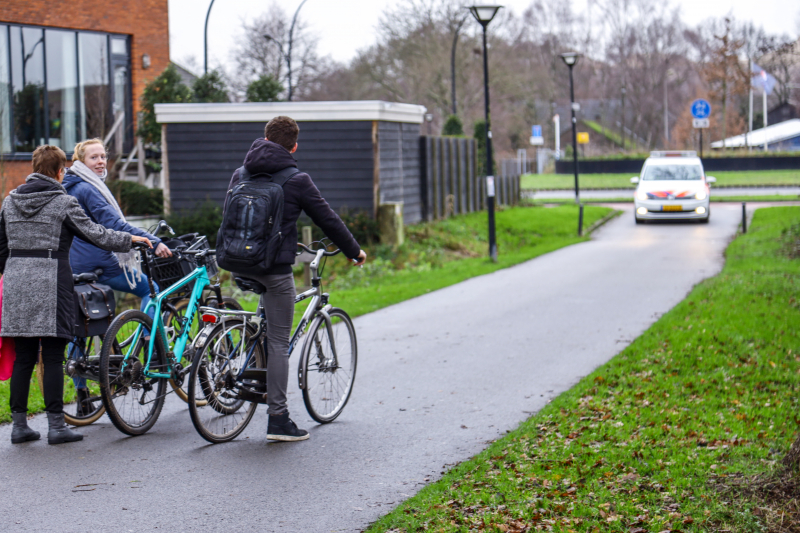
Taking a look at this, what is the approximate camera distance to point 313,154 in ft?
57.1

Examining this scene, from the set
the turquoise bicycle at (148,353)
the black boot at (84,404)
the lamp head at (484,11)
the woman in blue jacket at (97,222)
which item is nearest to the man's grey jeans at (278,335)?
the turquoise bicycle at (148,353)

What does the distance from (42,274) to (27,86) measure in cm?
1909

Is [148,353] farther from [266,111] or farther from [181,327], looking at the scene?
[266,111]

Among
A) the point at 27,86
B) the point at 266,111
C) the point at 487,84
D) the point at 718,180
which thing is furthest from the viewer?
the point at 718,180

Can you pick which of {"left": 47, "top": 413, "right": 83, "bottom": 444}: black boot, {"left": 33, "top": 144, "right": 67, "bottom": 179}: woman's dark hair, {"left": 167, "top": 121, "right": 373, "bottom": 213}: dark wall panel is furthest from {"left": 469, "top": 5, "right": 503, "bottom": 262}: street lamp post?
{"left": 47, "top": 413, "right": 83, "bottom": 444}: black boot

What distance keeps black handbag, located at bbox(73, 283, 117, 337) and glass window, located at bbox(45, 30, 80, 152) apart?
740 inches

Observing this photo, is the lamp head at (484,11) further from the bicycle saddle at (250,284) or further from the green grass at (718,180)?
the green grass at (718,180)

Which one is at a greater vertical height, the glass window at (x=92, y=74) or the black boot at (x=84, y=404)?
the glass window at (x=92, y=74)

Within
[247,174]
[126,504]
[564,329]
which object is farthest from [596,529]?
[564,329]

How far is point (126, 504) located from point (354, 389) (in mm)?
2848

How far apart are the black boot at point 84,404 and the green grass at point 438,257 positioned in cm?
123

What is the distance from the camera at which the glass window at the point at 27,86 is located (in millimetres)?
22109

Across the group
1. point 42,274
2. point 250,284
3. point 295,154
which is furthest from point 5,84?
point 250,284

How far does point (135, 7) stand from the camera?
24.5 metres
